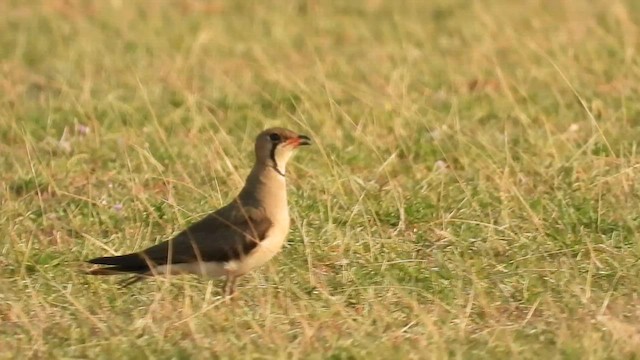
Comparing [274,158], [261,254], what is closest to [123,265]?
[261,254]

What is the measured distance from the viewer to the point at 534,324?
5477 millimetres

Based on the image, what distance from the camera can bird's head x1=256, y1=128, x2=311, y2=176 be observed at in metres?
6.17

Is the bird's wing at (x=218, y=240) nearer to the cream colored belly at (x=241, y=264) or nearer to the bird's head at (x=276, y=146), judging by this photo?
the cream colored belly at (x=241, y=264)

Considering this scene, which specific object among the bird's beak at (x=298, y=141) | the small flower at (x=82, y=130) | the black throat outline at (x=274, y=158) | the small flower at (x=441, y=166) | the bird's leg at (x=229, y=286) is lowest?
the small flower at (x=441, y=166)

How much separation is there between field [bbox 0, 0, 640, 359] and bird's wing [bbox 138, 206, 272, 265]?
0.38 feet

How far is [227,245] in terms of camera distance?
5.84m

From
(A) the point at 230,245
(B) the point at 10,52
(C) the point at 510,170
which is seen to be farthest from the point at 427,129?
(B) the point at 10,52

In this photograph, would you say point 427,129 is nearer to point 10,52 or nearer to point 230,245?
point 230,245

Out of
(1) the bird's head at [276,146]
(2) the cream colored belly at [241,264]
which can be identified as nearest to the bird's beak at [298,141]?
(1) the bird's head at [276,146]

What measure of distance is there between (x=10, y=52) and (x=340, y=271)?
5413mm

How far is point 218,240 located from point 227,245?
69 mm

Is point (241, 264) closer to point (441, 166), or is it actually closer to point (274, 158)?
point (274, 158)

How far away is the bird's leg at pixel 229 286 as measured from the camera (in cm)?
589

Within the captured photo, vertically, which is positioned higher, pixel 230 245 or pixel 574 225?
pixel 230 245
